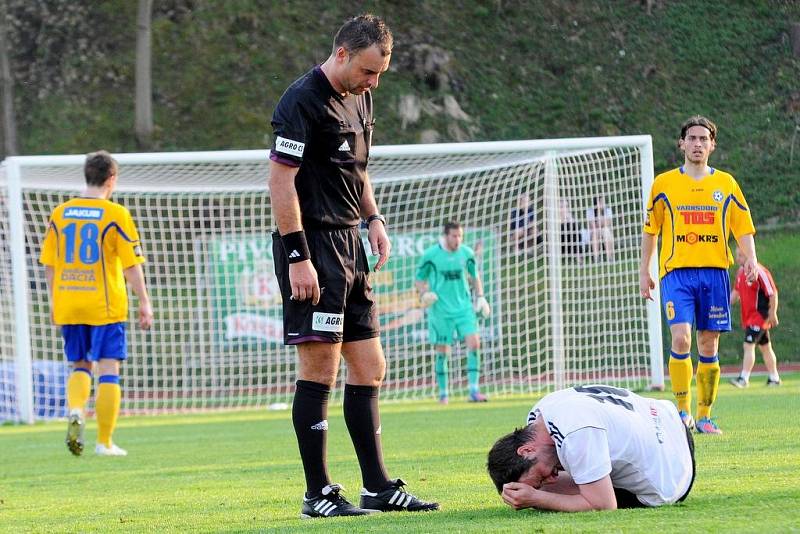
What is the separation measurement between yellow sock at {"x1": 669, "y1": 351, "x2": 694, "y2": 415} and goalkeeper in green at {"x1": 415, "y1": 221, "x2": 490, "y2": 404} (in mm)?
6269

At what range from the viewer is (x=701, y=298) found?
8.78 m

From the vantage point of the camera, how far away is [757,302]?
1612cm

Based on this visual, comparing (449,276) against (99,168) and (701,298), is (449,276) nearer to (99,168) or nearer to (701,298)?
(99,168)

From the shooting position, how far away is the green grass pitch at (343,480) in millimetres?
4512

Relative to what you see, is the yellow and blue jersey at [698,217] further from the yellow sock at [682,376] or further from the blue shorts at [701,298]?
the yellow sock at [682,376]

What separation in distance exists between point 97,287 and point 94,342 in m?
0.44

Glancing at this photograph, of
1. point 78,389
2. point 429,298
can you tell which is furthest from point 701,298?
point 429,298

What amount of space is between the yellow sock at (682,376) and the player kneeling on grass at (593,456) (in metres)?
4.16

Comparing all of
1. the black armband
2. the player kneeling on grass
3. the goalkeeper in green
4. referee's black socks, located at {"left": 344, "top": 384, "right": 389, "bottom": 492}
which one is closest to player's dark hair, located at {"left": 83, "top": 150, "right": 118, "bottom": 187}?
referee's black socks, located at {"left": 344, "top": 384, "right": 389, "bottom": 492}

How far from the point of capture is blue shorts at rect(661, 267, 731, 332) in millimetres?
8727

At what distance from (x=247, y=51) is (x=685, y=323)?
23.4m

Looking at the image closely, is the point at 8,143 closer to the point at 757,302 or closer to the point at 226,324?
the point at 226,324

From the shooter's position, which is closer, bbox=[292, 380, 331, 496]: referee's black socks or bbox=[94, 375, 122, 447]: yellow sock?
bbox=[292, 380, 331, 496]: referee's black socks

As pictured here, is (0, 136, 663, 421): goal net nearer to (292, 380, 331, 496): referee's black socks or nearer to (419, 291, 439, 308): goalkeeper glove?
(419, 291, 439, 308): goalkeeper glove
